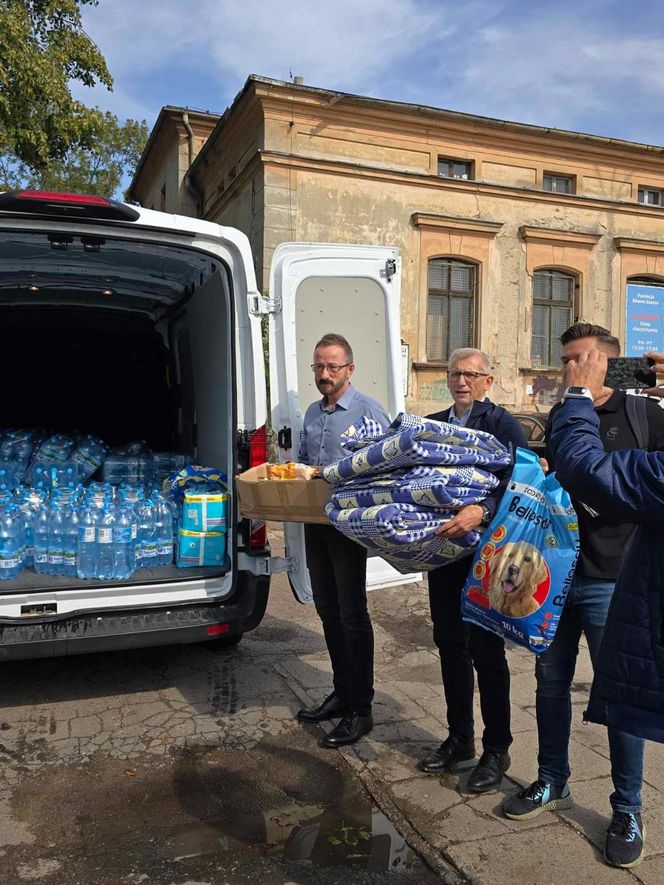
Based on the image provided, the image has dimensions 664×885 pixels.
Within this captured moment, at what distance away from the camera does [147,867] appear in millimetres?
2508

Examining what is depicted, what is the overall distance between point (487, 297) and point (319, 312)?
514 inches

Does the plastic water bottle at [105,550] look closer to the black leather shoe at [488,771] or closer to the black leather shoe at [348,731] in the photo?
the black leather shoe at [348,731]

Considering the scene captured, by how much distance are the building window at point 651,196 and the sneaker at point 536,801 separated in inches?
710

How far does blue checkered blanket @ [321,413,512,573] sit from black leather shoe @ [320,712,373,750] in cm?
118

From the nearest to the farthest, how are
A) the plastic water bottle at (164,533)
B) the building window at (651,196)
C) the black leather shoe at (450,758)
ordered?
the black leather shoe at (450,758) < the plastic water bottle at (164,533) < the building window at (651,196)

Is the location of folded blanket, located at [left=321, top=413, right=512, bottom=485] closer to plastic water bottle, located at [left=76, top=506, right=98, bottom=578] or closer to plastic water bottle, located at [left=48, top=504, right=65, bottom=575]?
plastic water bottle, located at [left=76, top=506, right=98, bottom=578]

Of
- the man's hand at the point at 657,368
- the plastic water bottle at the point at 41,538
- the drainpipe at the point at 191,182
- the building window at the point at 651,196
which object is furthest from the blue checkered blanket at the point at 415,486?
the drainpipe at the point at 191,182

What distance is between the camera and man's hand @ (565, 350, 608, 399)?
2189 mm

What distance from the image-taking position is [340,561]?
3.42 metres

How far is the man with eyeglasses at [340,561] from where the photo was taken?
3445 millimetres

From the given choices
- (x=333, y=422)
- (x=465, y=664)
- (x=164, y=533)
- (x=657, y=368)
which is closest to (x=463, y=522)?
(x=657, y=368)

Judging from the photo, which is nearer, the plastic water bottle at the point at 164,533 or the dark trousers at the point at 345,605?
the dark trousers at the point at 345,605

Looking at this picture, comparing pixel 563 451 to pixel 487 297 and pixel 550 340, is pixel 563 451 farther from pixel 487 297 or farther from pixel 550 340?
pixel 550 340

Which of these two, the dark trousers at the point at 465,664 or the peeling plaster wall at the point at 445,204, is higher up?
the peeling plaster wall at the point at 445,204
